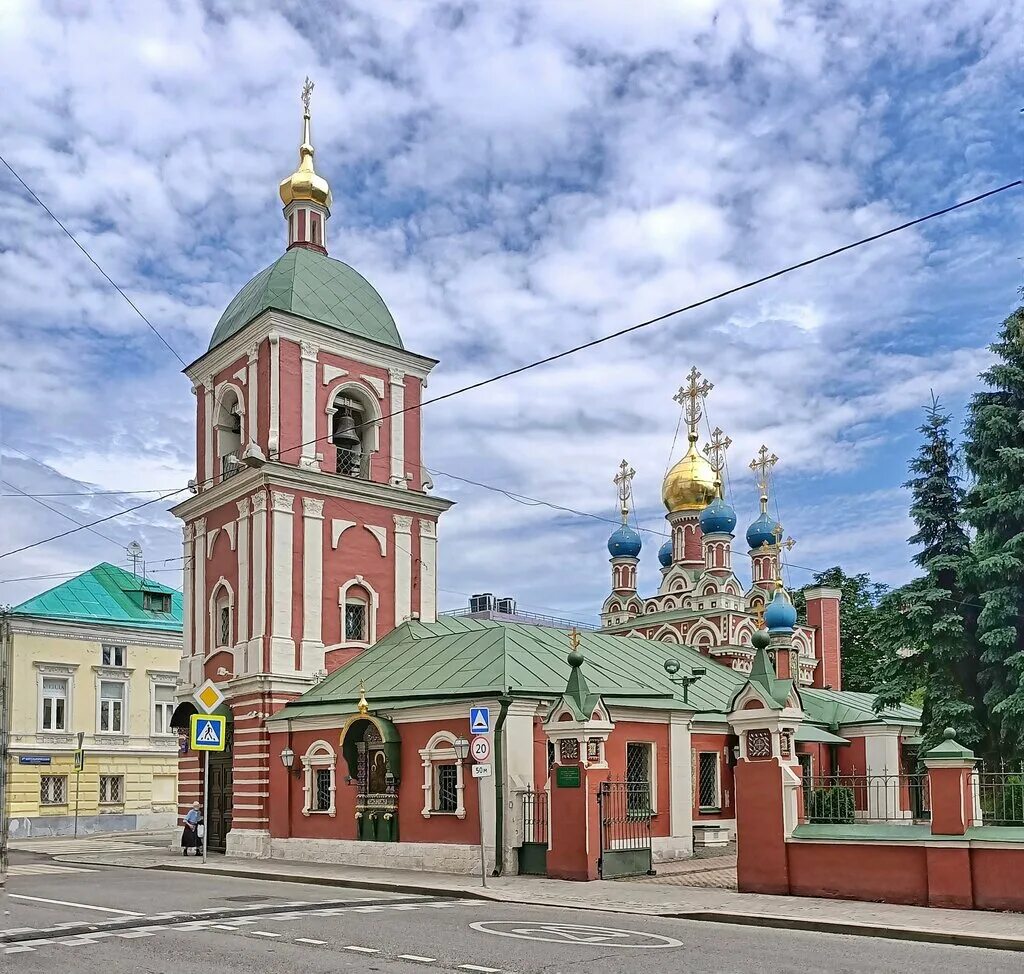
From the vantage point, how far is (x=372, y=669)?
25516mm

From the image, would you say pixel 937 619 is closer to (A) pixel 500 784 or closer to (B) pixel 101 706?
(A) pixel 500 784

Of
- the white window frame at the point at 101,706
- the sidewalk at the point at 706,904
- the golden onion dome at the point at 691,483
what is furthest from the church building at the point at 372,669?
the white window frame at the point at 101,706

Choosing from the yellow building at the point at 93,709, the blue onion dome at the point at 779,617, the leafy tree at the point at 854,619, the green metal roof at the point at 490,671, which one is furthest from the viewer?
the leafy tree at the point at 854,619

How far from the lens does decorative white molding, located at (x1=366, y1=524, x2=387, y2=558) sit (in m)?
28.3

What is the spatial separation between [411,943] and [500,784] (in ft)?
29.3

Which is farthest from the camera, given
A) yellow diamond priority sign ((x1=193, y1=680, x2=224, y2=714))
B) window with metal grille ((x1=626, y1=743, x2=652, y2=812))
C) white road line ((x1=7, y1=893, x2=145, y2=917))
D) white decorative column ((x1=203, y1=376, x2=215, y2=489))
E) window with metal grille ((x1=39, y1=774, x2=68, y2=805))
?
window with metal grille ((x1=39, y1=774, x2=68, y2=805))

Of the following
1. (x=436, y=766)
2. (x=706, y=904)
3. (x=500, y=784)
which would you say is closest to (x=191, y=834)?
(x=436, y=766)

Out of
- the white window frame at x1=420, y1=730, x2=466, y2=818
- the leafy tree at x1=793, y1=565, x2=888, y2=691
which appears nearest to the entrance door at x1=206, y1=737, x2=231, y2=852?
the white window frame at x1=420, y1=730, x2=466, y2=818

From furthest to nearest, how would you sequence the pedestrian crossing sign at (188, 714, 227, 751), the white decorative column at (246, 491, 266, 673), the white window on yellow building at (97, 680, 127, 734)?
1. the white window on yellow building at (97, 680, 127, 734)
2. the white decorative column at (246, 491, 266, 673)
3. the pedestrian crossing sign at (188, 714, 227, 751)

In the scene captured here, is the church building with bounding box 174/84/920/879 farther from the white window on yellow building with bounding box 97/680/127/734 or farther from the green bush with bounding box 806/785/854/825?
the white window on yellow building with bounding box 97/680/127/734

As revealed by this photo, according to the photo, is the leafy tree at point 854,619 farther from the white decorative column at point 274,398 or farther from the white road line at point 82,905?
the white road line at point 82,905

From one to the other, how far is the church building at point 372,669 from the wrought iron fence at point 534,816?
41 mm

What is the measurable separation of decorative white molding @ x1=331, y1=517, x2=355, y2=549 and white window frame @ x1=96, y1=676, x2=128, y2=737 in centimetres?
1625

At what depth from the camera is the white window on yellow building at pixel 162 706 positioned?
41.3m
